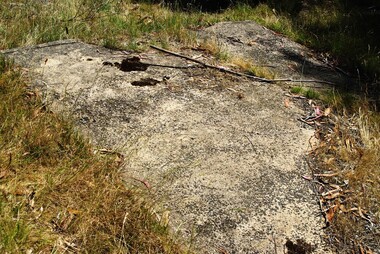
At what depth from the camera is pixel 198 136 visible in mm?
3523

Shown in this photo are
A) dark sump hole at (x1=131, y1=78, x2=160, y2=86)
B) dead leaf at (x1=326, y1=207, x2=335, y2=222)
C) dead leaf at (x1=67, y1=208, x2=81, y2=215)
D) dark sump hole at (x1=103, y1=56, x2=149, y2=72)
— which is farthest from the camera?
dark sump hole at (x1=103, y1=56, x2=149, y2=72)

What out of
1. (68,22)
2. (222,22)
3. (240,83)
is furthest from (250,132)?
(222,22)

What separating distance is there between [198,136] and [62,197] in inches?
48.7

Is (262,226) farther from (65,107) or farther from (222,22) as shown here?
(222,22)

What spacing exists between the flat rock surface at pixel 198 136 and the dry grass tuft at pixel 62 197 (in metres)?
0.21

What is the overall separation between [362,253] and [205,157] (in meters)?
1.22

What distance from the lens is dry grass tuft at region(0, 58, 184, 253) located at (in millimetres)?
2398

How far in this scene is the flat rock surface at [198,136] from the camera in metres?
2.84

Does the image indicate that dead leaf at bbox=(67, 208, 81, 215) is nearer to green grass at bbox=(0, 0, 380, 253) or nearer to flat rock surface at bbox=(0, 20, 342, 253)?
green grass at bbox=(0, 0, 380, 253)

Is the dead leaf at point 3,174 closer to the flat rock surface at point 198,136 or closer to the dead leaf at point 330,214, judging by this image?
the flat rock surface at point 198,136

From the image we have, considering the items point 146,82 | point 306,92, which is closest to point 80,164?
point 146,82

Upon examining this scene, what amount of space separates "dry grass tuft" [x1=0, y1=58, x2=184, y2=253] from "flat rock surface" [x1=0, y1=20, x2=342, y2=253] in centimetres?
21

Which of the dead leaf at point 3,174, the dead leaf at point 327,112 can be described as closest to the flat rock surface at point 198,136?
the dead leaf at point 327,112

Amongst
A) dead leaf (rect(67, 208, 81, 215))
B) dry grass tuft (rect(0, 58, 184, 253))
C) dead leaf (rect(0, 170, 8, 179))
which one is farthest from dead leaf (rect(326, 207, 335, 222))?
dead leaf (rect(0, 170, 8, 179))
